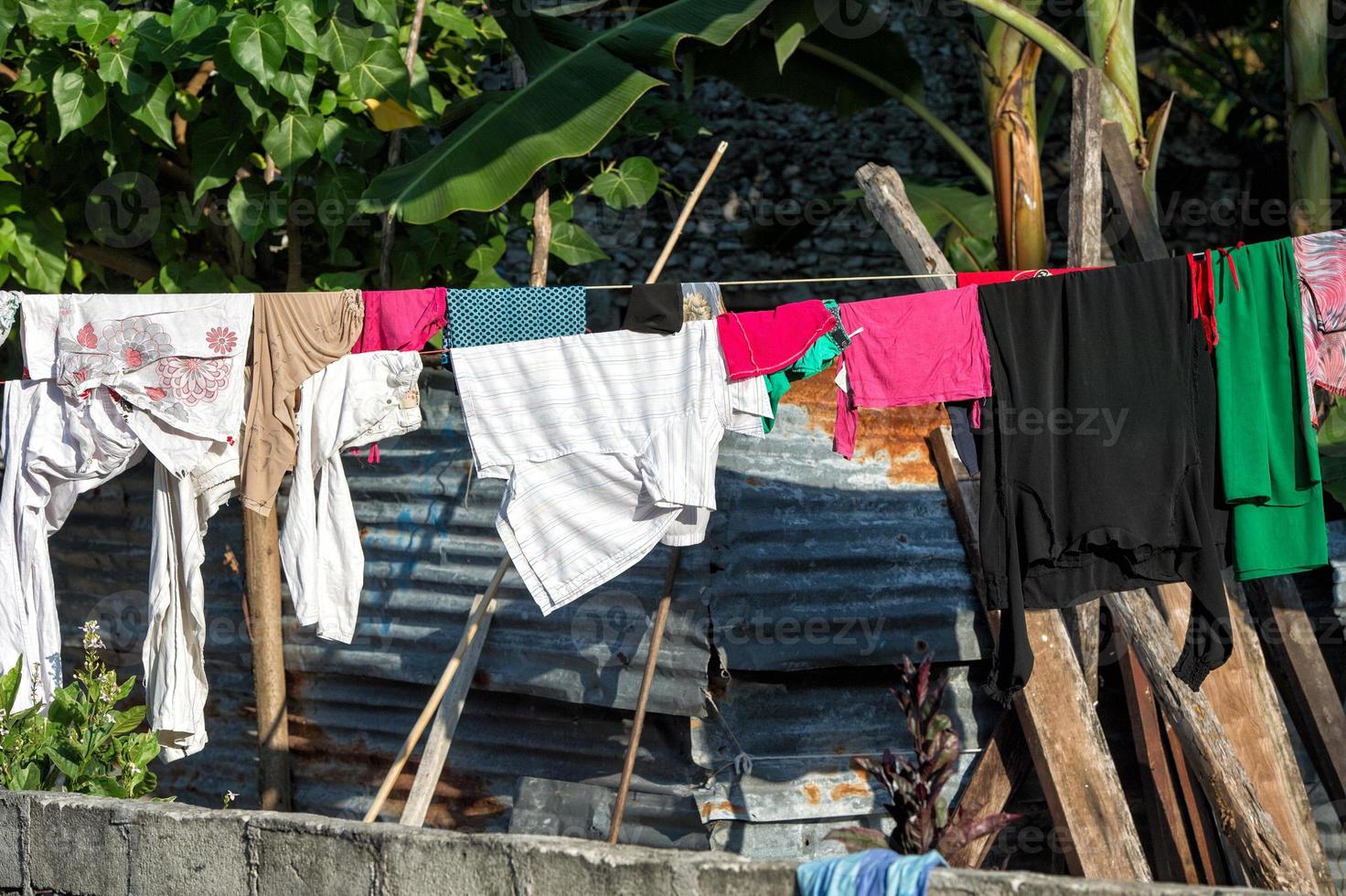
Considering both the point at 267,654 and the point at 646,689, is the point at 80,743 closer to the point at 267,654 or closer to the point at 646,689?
the point at 267,654

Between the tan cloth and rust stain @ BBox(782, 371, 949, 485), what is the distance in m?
1.80

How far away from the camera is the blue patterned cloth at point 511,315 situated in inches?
158

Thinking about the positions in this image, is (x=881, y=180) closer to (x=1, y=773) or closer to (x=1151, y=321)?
(x=1151, y=321)

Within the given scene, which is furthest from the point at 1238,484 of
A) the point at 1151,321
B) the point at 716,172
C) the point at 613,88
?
the point at 716,172

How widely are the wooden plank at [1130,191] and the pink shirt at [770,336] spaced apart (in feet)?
5.23

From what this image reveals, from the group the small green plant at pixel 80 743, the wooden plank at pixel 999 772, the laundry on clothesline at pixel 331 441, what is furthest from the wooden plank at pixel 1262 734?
the small green plant at pixel 80 743

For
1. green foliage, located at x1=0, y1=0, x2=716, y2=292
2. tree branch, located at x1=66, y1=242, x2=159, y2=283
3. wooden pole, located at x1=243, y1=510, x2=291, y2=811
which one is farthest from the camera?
tree branch, located at x1=66, y1=242, x2=159, y2=283

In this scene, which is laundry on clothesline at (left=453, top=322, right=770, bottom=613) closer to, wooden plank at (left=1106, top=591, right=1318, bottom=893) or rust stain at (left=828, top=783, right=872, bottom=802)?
rust stain at (left=828, top=783, right=872, bottom=802)

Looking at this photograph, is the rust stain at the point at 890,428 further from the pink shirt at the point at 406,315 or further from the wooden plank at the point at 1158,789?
the pink shirt at the point at 406,315

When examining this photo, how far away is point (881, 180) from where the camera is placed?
4.70 m

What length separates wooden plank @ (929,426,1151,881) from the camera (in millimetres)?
4277

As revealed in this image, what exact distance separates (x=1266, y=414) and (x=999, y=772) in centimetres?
165

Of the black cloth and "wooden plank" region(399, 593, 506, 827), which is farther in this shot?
"wooden plank" region(399, 593, 506, 827)

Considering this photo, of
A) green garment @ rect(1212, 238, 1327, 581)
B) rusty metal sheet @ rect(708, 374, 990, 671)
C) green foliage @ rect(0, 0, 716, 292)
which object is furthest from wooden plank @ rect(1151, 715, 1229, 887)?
green foliage @ rect(0, 0, 716, 292)
